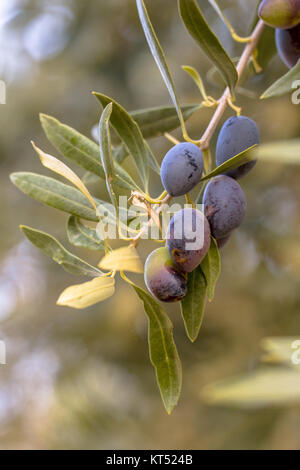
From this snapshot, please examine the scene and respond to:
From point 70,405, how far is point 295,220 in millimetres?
840

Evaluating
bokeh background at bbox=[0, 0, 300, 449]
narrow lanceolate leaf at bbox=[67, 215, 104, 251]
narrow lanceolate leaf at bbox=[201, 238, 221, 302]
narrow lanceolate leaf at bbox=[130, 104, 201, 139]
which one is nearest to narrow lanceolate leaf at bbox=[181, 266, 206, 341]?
narrow lanceolate leaf at bbox=[201, 238, 221, 302]

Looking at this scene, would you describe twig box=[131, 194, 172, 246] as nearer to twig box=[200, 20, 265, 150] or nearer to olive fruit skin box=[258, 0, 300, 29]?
twig box=[200, 20, 265, 150]

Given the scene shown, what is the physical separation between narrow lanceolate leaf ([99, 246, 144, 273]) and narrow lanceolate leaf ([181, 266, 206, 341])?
78 millimetres

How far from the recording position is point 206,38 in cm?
48

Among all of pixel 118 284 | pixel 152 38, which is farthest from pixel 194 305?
pixel 118 284

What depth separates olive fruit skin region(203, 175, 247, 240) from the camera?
0.44 metres

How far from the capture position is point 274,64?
132 centimetres

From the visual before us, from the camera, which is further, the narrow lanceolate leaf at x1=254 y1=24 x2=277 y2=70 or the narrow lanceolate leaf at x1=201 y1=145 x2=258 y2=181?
the narrow lanceolate leaf at x1=254 y1=24 x2=277 y2=70

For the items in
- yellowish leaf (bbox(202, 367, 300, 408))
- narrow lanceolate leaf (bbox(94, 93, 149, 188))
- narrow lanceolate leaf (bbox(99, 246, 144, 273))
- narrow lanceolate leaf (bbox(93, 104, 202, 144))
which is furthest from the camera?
narrow lanceolate leaf (bbox(93, 104, 202, 144))

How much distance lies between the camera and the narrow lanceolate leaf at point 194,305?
1.53 ft

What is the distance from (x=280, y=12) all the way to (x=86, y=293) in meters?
0.37

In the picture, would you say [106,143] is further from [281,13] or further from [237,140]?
[281,13]

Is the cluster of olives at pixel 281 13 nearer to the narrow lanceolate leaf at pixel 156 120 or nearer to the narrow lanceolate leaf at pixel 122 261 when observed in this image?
the narrow lanceolate leaf at pixel 156 120

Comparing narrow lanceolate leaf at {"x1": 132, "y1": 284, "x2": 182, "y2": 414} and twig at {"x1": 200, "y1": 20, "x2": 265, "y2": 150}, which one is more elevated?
twig at {"x1": 200, "y1": 20, "x2": 265, "y2": 150}
